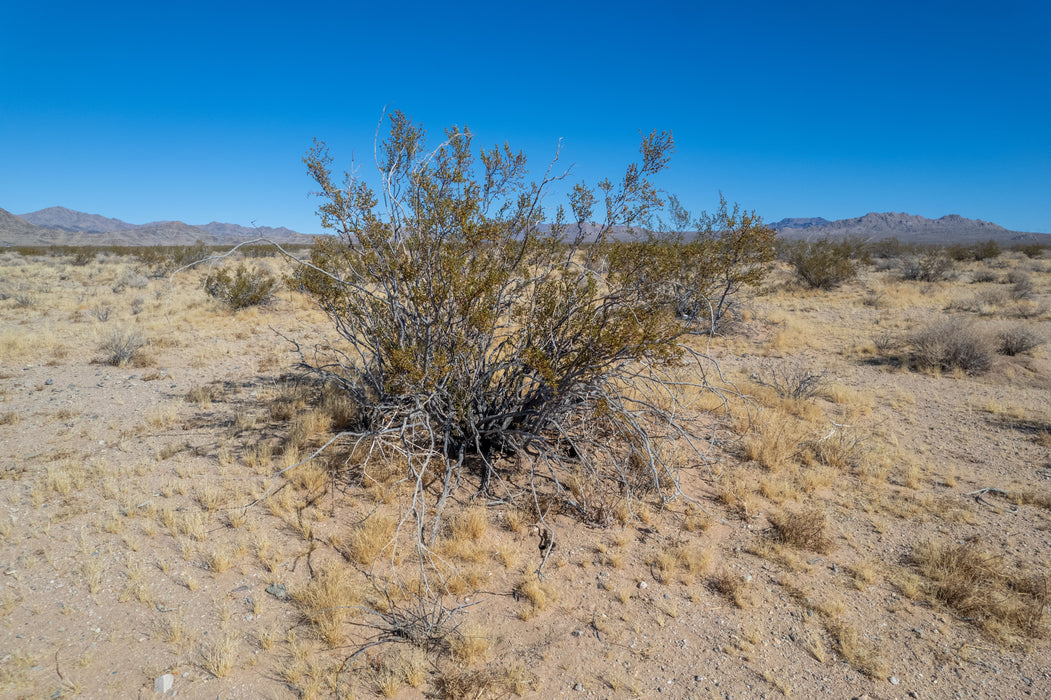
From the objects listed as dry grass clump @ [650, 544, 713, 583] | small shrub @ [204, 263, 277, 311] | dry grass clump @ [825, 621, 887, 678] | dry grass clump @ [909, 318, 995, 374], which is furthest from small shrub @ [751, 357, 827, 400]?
small shrub @ [204, 263, 277, 311]

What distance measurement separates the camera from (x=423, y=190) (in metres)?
4.34

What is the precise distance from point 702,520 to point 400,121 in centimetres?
443

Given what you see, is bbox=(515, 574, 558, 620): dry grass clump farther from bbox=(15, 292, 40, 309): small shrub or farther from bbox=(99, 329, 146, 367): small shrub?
bbox=(15, 292, 40, 309): small shrub

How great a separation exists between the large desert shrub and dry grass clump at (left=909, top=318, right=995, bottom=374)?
7.14 m

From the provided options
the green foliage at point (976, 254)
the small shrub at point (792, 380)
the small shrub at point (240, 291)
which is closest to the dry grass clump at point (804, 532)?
the small shrub at point (792, 380)

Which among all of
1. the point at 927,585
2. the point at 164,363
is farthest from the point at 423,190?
the point at 164,363

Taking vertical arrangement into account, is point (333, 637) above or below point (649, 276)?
below

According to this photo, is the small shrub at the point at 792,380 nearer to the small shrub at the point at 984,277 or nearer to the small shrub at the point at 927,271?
the small shrub at the point at 927,271

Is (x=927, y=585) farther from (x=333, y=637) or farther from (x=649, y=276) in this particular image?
(x=333, y=637)

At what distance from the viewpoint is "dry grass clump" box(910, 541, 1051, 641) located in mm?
3152

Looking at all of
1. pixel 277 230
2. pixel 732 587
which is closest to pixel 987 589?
pixel 732 587

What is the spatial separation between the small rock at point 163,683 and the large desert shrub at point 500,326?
172 centimetres

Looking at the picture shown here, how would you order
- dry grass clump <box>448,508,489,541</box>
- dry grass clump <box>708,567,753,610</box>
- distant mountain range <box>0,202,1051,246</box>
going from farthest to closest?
distant mountain range <box>0,202,1051,246</box> → dry grass clump <box>448,508,489,541</box> → dry grass clump <box>708,567,753,610</box>

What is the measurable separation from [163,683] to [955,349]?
1142cm
